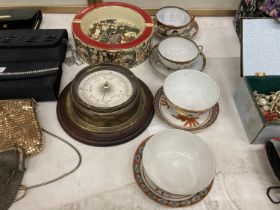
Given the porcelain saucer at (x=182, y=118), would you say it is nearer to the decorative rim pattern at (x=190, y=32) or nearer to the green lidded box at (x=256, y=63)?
the green lidded box at (x=256, y=63)

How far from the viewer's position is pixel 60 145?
902 millimetres

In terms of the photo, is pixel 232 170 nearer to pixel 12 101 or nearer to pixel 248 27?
pixel 248 27

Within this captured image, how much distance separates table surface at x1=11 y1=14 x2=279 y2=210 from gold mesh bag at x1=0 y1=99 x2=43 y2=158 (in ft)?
0.13

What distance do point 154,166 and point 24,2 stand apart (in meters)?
0.96

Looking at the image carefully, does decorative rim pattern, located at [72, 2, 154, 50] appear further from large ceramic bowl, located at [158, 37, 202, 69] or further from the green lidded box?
the green lidded box

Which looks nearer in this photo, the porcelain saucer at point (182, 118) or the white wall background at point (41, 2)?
the porcelain saucer at point (182, 118)

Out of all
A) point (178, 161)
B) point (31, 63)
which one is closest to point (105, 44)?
point (31, 63)

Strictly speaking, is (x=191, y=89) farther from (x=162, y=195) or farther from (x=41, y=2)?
(x=41, y=2)

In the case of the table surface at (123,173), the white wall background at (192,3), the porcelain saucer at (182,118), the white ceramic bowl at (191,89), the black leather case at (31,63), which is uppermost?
the white wall background at (192,3)

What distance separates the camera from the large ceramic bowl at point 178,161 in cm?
79

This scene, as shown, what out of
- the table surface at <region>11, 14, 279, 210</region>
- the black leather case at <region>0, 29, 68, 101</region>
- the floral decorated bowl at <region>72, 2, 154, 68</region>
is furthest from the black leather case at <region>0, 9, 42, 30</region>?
the table surface at <region>11, 14, 279, 210</region>

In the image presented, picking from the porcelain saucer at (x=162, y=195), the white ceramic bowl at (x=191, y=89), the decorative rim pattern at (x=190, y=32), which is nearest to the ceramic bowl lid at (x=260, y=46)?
the white ceramic bowl at (x=191, y=89)

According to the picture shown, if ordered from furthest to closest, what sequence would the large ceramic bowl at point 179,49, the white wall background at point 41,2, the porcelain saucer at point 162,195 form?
1. the white wall background at point 41,2
2. the large ceramic bowl at point 179,49
3. the porcelain saucer at point 162,195

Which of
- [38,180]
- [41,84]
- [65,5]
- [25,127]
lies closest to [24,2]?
[65,5]
